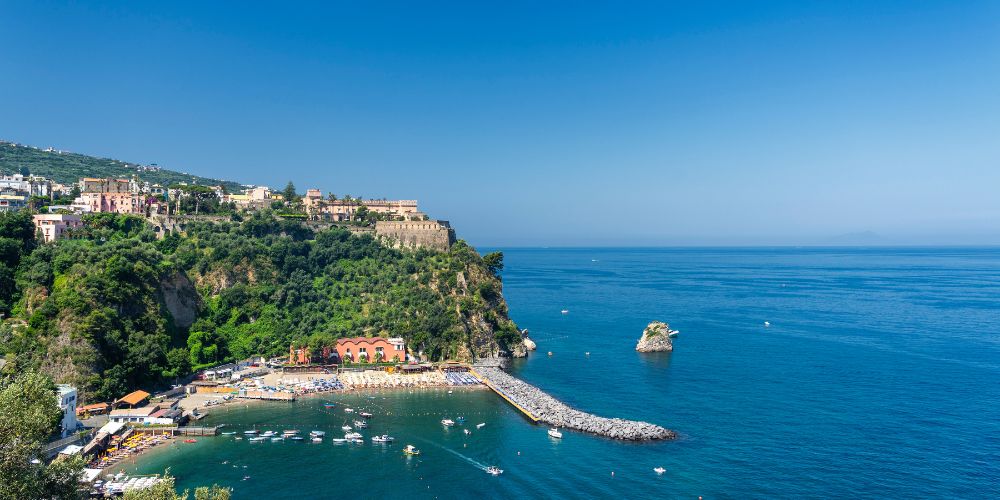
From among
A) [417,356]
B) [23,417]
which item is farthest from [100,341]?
[23,417]

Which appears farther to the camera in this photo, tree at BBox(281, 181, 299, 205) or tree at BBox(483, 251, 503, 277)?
tree at BBox(281, 181, 299, 205)

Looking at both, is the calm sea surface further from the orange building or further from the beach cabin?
the orange building

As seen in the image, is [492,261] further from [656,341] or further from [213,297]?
[213,297]

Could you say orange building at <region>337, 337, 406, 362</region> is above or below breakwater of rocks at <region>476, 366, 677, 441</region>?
above

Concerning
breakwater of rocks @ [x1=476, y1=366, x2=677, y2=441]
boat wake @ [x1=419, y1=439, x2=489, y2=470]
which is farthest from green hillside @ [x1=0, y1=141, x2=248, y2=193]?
boat wake @ [x1=419, y1=439, x2=489, y2=470]

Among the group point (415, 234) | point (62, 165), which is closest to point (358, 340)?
point (415, 234)

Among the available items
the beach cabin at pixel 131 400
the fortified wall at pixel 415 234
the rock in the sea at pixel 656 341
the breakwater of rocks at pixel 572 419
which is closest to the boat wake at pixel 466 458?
the breakwater of rocks at pixel 572 419

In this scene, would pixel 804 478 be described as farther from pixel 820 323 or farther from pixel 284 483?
pixel 820 323
